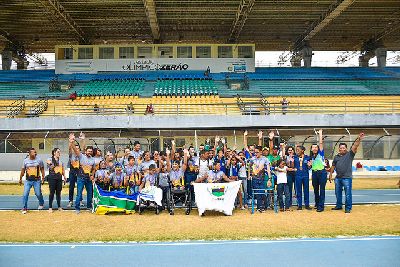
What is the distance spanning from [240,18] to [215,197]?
29.1 metres

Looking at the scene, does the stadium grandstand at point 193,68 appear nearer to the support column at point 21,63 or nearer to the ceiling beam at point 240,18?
the ceiling beam at point 240,18

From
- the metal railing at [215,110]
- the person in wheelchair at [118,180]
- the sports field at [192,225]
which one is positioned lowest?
the sports field at [192,225]

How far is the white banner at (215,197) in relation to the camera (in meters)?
11.9

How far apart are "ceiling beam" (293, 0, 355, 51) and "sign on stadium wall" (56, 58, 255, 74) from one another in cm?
812

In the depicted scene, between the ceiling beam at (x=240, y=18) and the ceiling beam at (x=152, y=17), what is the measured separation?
7.24 metres

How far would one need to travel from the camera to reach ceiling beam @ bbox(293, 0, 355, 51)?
34.0m

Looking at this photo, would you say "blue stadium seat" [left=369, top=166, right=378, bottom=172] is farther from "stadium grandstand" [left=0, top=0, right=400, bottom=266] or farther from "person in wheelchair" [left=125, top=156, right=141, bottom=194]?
"person in wheelchair" [left=125, top=156, right=141, bottom=194]

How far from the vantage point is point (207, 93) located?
117ft

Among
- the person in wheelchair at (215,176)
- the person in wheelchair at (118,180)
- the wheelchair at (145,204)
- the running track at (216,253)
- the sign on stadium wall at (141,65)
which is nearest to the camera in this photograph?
the running track at (216,253)

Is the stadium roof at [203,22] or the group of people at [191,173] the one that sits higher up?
the stadium roof at [203,22]

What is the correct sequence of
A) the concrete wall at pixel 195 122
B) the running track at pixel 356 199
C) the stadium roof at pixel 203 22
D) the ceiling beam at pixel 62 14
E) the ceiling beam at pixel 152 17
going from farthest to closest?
the stadium roof at pixel 203 22, the ceiling beam at pixel 62 14, the ceiling beam at pixel 152 17, the concrete wall at pixel 195 122, the running track at pixel 356 199

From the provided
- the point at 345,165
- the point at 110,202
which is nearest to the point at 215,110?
the point at 345,165

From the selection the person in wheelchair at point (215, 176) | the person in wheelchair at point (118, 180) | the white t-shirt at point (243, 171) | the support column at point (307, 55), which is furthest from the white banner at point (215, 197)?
the support column at point (307, 55)

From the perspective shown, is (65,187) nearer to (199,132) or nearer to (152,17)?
(199,132)
